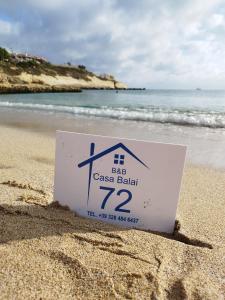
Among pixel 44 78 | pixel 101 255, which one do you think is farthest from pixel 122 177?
pixel 44 78

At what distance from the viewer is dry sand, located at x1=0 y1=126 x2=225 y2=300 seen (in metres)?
1.58

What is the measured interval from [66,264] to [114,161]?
784 mm

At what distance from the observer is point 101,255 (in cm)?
186

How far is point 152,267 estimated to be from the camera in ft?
5.86

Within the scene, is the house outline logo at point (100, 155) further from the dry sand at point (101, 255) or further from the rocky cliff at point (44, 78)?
the rocky cliff at point (44, 78)

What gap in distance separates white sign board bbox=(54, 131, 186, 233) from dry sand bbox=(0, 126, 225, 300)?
0.12 metres

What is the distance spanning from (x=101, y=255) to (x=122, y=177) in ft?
1.94

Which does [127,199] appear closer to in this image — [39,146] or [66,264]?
[66,264]

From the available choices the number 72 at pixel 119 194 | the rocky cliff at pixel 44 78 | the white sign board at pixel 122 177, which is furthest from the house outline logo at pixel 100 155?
the rocky cliff at pixel 44 78

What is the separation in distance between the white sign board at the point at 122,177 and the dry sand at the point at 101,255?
0.40 ft

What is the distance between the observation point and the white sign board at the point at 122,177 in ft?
7.16

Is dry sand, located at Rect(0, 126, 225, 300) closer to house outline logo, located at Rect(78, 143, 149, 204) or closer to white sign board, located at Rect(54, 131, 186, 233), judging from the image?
white sign board, located at Rect(54, 131, 186, 233)

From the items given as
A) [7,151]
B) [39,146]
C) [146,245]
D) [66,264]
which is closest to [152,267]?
[146,245]

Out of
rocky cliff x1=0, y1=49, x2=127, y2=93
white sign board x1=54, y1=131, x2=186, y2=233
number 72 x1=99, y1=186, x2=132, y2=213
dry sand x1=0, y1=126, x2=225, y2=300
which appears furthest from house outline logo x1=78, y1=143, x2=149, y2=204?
rocky cliff x1=0, y1=49, x2=127, y2=93
